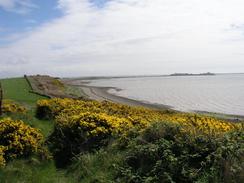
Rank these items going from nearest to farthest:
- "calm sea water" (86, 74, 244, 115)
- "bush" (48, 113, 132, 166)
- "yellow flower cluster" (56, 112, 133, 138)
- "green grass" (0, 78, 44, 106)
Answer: "bush" (48, 113, 132, 166) < "yellow flower cluster" (56, 112, 133, 138) < "green grass" (0, 78, 44, 106) < "calm sea water" (86, 74, 244, 115)

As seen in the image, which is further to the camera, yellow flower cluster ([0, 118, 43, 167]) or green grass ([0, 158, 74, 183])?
yellow flower cluster ([0, 118, 43, 167])

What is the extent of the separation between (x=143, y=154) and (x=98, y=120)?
14.1 ft

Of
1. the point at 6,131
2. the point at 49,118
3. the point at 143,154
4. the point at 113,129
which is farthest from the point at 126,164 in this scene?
the point at 49,118

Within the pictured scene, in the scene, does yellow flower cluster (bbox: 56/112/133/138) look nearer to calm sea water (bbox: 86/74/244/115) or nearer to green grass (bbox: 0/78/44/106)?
green grass (bbox: 0/78/44/106)

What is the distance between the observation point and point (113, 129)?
45.2ft

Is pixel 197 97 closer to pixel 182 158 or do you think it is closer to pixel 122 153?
pixel 122 153

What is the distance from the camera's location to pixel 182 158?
371 inches

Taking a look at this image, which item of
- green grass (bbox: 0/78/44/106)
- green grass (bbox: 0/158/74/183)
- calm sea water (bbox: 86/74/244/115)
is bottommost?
calm sea water (bbox: 86/74/244/115)

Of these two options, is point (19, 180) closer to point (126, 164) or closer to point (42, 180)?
point (42, 180)

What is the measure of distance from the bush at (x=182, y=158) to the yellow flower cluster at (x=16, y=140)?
3.53 m

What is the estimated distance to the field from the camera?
882 cm

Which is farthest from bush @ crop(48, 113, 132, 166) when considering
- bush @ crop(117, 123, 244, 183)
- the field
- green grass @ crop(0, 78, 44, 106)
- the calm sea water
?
the calm sea water

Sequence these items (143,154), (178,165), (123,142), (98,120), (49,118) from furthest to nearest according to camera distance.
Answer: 1. (49,118)
2. (98,120)
3. (123,142)
4. (143,154)
5. (178,165)

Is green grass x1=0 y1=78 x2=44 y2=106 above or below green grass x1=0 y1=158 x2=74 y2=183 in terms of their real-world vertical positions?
above
